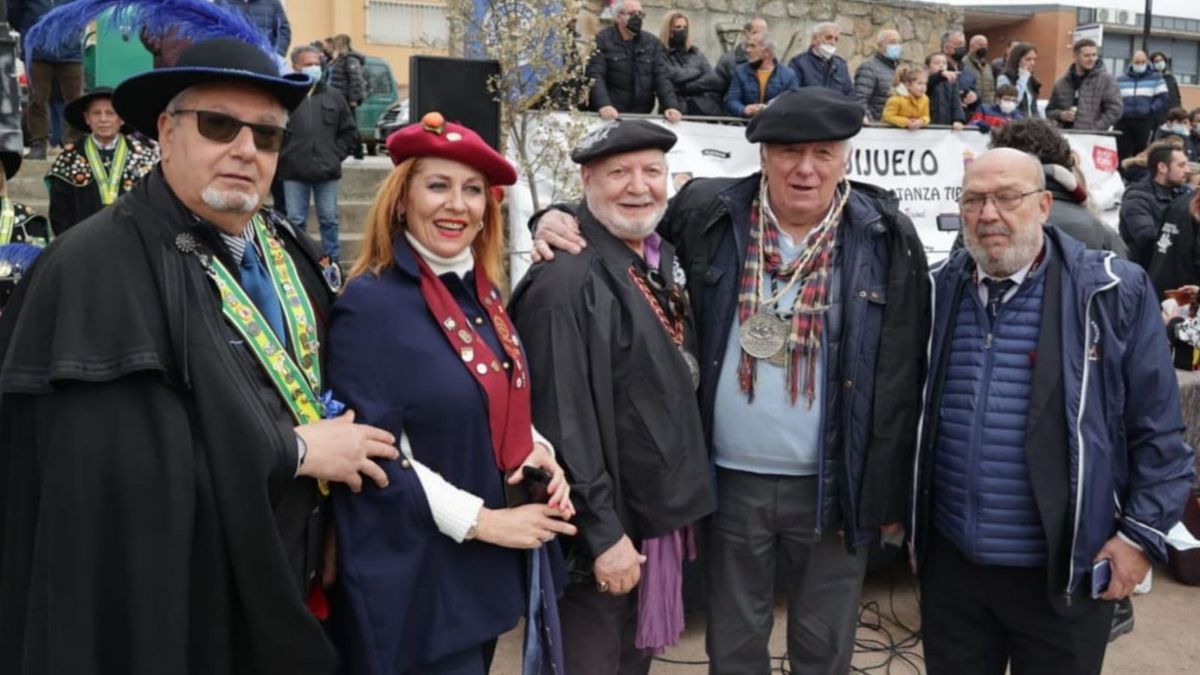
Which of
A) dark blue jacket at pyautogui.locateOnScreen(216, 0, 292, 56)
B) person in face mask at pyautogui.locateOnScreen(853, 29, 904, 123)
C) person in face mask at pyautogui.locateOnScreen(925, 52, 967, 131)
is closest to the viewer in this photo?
dark blue jacket at pyautogui.locateOnScreen(216, 0, 292, 56)

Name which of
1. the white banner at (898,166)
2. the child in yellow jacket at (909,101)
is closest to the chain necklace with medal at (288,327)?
the white banner at (898,166)

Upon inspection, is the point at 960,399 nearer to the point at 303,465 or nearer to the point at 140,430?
the point at 303,465

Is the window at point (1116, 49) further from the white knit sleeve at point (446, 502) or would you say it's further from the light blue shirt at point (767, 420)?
the white knit sleeve at point (446, 502)

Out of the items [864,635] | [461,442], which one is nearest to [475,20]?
[864,635]

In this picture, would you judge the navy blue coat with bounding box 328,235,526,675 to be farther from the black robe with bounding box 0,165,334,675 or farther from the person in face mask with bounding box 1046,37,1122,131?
the person in face mask with bounding box 1046,37,1122,131

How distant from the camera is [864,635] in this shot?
14.0 ft

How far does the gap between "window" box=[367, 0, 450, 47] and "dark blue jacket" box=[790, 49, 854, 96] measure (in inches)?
489

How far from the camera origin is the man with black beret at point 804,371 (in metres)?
2.83

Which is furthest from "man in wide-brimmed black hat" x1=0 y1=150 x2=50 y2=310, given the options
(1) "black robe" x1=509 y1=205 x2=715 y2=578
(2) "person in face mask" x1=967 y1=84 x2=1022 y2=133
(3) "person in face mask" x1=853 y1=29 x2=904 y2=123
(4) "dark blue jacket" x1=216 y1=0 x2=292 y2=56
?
A: (2) "person in face mask" x1=967 y1=84 x2=1022 y2=133

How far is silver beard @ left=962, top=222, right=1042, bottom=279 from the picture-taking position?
102 inches

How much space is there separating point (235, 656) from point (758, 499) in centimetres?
155

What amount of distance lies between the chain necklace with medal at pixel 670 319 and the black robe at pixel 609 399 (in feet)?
0.12

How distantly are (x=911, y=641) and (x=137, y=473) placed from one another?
11.3 ft

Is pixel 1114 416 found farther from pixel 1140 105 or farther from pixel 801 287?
pixel 1140 105
